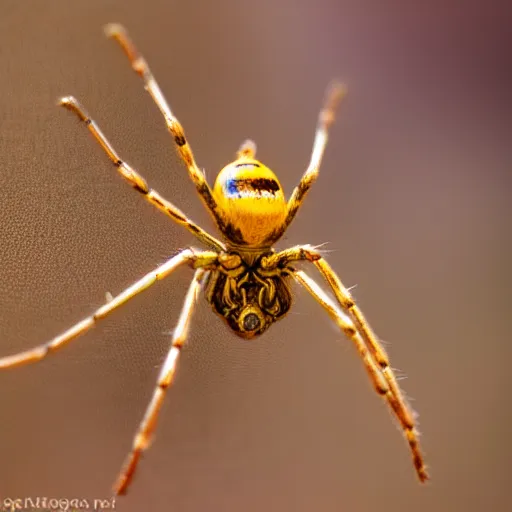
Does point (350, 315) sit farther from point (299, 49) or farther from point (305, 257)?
point (299, 49)

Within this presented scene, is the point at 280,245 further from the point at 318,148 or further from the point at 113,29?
the point at 113,29

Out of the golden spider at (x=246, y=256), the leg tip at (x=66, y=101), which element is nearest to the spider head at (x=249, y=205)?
the golden spider at (x=246, y=256)

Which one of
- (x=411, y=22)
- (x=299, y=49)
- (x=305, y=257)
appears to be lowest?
(x=305, y=257)

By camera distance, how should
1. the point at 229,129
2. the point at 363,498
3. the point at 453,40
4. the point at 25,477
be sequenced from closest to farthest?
1. the point at 25,477
2. the point at 229,129
3. the point at 363,498
4. the point at 453,40

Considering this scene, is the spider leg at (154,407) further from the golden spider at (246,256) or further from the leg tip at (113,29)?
the leg tip at (113,29)

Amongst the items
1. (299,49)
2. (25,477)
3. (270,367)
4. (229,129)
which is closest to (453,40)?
(299,49)

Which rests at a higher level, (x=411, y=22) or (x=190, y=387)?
(x=411, y=22)

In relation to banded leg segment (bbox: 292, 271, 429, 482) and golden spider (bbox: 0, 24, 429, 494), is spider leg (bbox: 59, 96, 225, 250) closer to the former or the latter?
golden spider (bbox: 0, 24, 429, 494)
